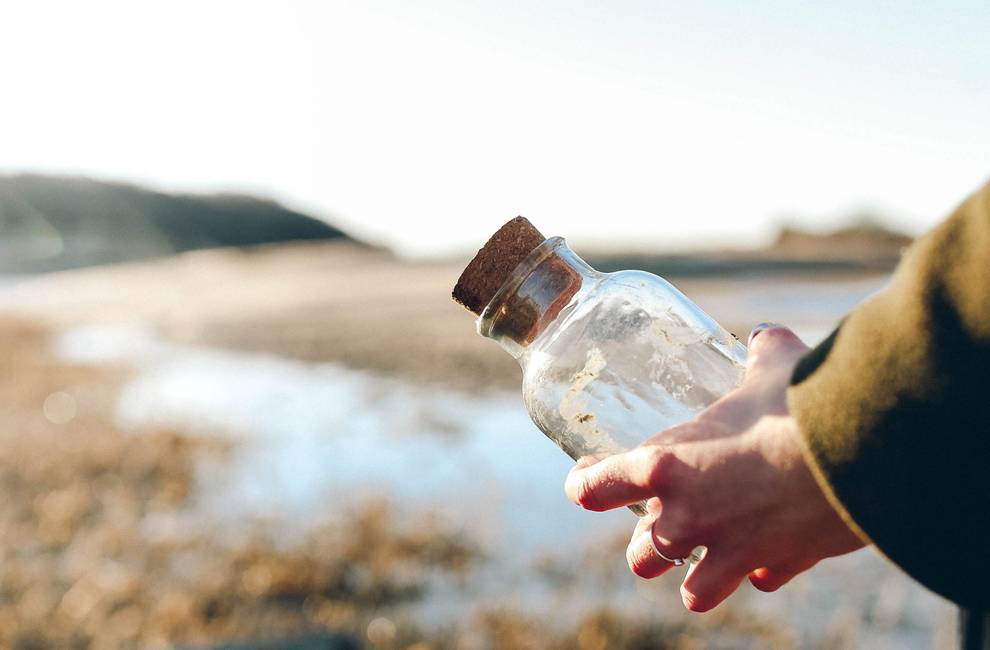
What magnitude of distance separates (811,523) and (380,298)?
63.8 feet

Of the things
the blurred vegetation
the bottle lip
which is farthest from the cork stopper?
the blurred vegetation

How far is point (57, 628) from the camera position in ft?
10.5

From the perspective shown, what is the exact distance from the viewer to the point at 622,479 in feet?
2.73

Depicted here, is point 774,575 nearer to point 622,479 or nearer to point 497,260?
point 622,479

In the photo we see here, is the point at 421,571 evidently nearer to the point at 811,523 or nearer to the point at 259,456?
the point at 259,456

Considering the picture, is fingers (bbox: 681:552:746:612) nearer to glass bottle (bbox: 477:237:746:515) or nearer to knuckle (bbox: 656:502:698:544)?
knuckle (bbox: 656:502:698:544)

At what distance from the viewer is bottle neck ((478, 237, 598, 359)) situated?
1001 mm

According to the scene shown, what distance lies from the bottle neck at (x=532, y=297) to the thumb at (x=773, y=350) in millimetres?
242

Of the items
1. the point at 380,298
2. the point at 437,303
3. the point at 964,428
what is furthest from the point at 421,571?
the point at 380,298

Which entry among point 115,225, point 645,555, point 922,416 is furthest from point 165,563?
point 115,225

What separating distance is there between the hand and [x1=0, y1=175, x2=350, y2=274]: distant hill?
4636 centimetres

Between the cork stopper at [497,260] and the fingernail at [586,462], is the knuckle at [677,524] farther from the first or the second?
the cork stopper at [497,260]

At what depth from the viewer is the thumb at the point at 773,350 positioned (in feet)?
2.80

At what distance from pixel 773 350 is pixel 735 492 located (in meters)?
0.19
